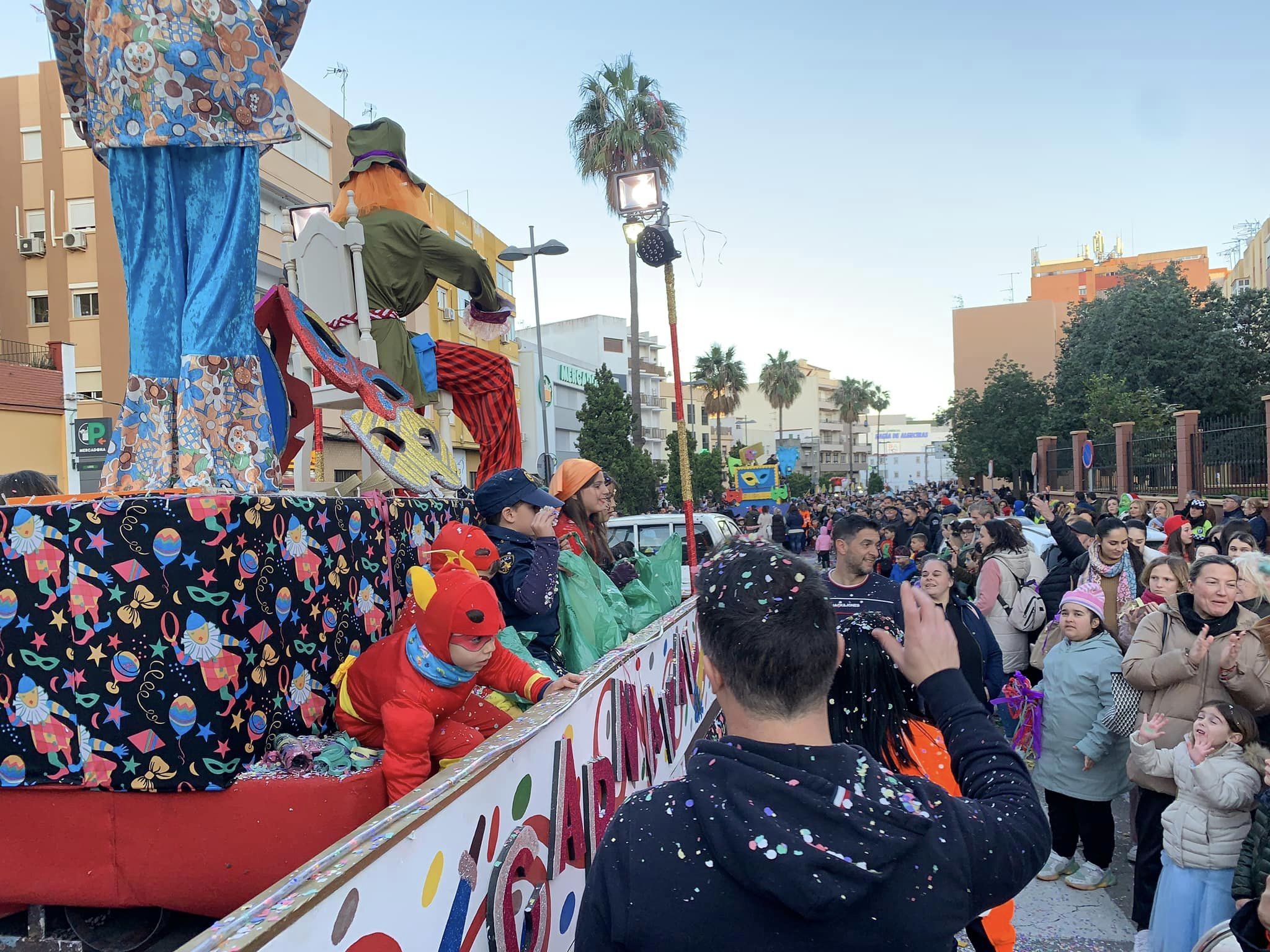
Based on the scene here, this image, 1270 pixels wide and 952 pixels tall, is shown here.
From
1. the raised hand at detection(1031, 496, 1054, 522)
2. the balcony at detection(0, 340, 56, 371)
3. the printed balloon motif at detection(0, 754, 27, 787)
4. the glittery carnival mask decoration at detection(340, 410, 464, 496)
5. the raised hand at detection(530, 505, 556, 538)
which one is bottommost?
the printed balloon motif at detection(0, 754, 27, 787)

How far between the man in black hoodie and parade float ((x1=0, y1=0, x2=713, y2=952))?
0.55 meters

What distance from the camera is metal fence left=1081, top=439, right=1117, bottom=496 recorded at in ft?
82.7

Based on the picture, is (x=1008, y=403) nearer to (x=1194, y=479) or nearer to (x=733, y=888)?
(x=1194, y=479)

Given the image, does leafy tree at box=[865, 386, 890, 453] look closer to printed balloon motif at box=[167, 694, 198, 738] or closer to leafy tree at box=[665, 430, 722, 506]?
leafy tree at box=[665, 430, 722, 506]

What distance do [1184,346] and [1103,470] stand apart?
801 centimetres

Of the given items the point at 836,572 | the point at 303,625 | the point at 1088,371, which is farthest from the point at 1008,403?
the point at 303,625

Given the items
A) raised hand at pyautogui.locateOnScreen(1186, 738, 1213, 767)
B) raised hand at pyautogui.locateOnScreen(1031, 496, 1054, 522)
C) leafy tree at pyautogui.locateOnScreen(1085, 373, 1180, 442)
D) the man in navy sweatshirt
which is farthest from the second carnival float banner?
leafy tree at pyautogui.locateOnScreen(1085, 373, 1180, 442)

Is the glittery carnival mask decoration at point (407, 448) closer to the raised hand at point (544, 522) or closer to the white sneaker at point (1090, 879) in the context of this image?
the raised hand at point (544, 522)

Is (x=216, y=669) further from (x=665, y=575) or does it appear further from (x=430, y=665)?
(x=665, y=575)

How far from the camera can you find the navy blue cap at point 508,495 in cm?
432

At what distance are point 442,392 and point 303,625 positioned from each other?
2778 mm

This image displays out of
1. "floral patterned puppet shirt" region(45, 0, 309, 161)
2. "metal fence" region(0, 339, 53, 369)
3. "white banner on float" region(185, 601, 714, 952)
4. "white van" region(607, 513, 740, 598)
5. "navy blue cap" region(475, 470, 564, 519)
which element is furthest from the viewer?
"metal fence" region(0, 339, 53, 369)

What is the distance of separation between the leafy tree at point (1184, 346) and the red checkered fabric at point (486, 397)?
84.9 feet

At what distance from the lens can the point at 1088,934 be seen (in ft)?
13.9
